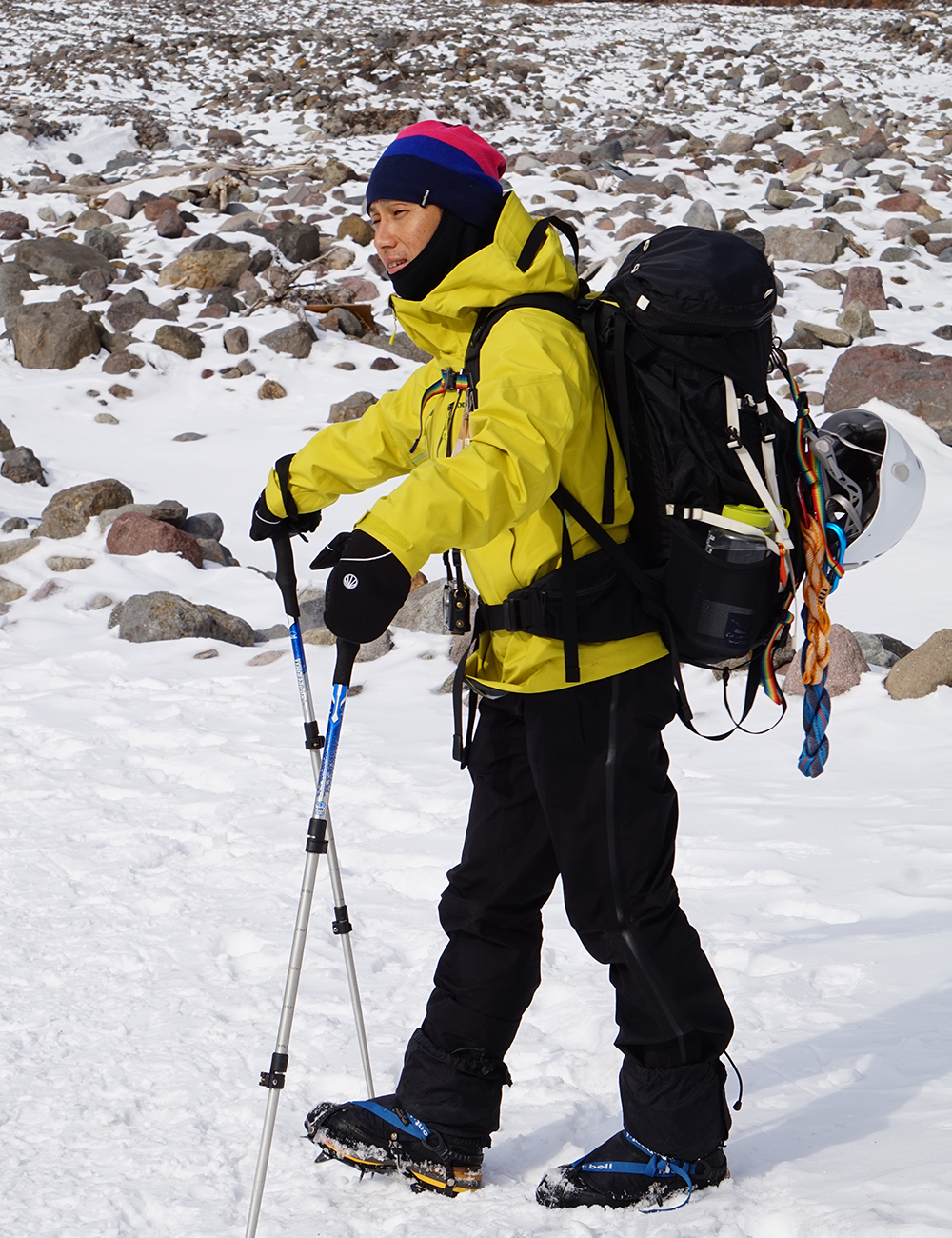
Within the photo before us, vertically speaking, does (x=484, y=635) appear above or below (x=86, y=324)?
above

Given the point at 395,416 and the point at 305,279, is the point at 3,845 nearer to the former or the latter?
the point at 395,416

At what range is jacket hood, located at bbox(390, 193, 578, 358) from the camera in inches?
83.7

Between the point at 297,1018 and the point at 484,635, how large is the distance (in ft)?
4.55

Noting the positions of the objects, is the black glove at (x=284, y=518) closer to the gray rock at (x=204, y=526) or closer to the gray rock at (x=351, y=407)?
the gray rock at (x=204, y=526)

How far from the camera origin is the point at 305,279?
1241cm

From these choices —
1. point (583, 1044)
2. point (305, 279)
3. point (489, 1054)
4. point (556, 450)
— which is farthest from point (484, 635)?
point (305, 279)

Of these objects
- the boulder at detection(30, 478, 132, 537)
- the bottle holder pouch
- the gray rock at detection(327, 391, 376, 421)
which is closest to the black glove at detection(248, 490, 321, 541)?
the bottle holder pouch

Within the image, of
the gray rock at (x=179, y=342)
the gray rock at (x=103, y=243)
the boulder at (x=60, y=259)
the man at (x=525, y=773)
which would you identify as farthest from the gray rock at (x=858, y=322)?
the man at (x=525, y=773)

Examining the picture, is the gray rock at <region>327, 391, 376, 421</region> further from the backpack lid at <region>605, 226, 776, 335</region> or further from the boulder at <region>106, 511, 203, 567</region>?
the backpack lid at <region>605, 226, 776, 335</region>

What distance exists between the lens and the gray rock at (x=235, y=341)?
36.0 feet

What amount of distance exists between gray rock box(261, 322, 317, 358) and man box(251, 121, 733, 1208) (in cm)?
871

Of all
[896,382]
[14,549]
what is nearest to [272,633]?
[14,549]

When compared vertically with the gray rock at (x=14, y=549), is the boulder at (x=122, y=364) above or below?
above

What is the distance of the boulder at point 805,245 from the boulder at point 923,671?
822cm
